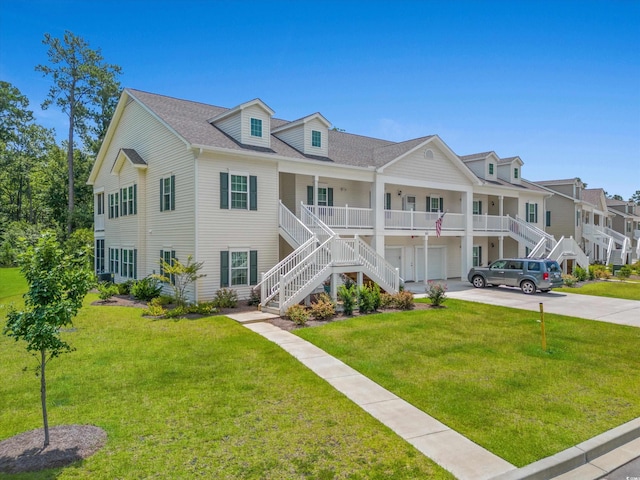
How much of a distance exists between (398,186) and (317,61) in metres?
9.15

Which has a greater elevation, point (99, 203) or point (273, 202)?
point (99, 203)

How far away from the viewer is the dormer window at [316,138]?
20.6 metres

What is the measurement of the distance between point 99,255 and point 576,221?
38.5 meters

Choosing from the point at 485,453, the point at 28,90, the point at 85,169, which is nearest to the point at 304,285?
the point at 485,453

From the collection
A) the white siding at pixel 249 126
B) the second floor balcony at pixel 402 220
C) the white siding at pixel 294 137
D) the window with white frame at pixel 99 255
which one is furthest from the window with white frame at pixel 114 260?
the second floor balcony at pixel 402 220

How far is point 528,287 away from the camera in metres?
21.1

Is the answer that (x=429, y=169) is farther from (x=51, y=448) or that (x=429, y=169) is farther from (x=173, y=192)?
(x=51, y=448)

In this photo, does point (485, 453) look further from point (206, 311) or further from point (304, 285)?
point (206, 311)

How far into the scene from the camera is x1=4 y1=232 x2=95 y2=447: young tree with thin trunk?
5.40 metres

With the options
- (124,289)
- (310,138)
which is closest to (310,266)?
(310,138)

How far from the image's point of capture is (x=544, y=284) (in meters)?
20.5

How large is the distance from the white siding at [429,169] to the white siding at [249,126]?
22.0 ft

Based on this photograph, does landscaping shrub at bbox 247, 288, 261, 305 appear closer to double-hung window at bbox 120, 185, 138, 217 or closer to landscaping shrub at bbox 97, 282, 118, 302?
landscaping shrub at bbox 97, 282, 118, 302

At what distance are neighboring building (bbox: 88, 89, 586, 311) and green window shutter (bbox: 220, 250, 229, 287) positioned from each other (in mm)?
57
